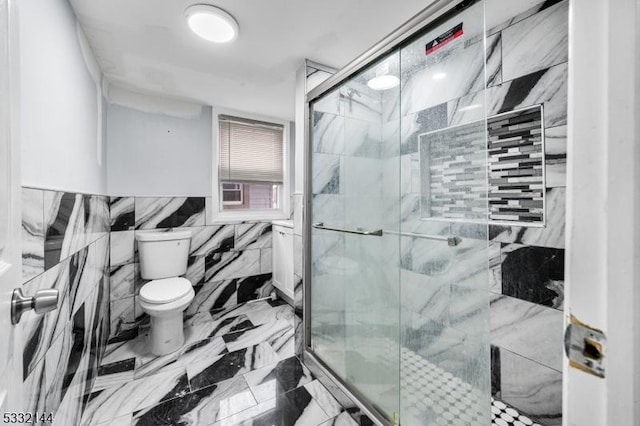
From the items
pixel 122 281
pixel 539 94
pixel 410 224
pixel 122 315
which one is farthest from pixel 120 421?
pixel 539 94

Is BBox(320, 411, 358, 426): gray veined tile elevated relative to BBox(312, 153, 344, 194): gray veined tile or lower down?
lower down

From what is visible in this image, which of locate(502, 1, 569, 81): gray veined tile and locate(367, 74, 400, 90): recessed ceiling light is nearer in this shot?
locate(502, 1, 569, 81): gray veined tile

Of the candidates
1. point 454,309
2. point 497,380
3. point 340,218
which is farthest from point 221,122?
point 497,380

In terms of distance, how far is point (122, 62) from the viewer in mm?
1846

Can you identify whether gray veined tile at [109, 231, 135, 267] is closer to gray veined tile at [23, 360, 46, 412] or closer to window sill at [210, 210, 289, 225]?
window sill at [210, 210, 289, 225]

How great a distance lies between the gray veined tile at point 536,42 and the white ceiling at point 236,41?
1.63ft

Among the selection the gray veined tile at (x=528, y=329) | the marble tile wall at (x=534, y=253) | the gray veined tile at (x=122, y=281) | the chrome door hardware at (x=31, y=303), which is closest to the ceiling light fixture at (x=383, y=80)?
the marble tile wall at (x=534, y=253)

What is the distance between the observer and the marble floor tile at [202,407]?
136 centimetres

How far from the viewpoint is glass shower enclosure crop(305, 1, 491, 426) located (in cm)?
108

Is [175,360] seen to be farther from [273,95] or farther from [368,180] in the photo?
[273,95]

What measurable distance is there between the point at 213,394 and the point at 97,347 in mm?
867

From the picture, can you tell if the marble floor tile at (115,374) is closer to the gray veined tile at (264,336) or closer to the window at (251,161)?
the gray veined tile at (264,336)

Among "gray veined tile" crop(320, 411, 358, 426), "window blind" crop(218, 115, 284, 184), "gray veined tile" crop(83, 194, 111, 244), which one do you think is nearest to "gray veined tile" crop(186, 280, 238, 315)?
"gray veined tile" crop(83, 194, 111, 244)

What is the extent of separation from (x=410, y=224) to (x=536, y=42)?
41.5 inches
